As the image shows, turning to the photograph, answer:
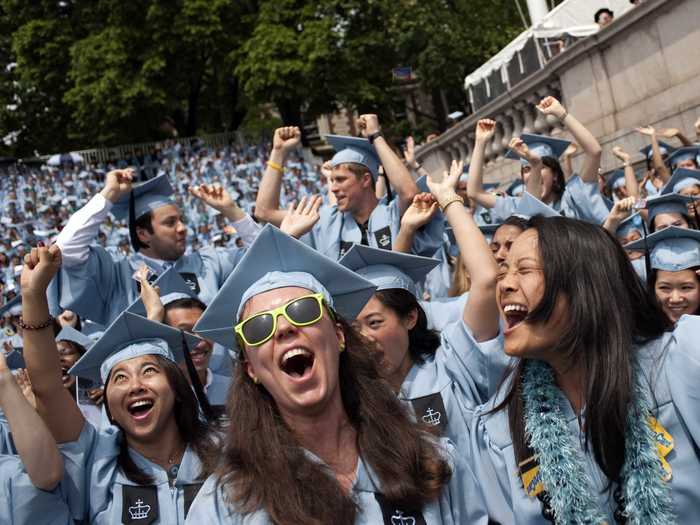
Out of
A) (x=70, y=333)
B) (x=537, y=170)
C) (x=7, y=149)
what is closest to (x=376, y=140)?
(x=537, y=170)

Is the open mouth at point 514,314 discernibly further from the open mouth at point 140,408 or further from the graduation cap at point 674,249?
the graduation cap at point 674,249

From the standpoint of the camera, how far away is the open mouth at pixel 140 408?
157 inches

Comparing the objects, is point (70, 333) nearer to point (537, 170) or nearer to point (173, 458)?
point (173, 458)

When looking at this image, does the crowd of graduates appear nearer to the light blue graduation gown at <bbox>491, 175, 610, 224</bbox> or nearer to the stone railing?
the light blue graduation gown at <bbox>491, 175, 610, 224</bbox>

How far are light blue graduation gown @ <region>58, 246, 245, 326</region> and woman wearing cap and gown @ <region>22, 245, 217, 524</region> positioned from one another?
163 cm

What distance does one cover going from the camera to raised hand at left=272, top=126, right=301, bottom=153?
6.34 m

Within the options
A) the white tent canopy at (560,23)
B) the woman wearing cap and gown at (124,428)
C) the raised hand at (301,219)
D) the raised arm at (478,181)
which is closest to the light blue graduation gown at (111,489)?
the woman wearing cap and gown at (124,428)

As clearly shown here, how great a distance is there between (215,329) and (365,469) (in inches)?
30.9

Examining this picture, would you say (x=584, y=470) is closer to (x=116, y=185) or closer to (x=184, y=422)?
(x=184, y=422)

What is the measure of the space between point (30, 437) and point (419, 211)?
2.27m

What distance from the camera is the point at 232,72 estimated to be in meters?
36.5

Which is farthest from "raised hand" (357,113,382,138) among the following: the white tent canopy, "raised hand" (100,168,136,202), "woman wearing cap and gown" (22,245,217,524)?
the white tent canopy

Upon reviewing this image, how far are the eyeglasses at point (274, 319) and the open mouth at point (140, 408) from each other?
133cm

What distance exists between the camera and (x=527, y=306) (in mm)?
2775
